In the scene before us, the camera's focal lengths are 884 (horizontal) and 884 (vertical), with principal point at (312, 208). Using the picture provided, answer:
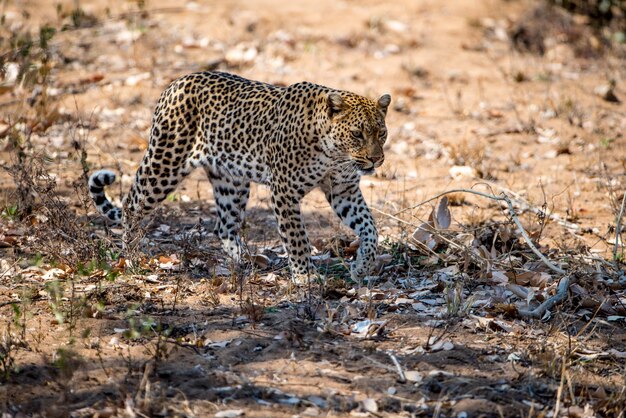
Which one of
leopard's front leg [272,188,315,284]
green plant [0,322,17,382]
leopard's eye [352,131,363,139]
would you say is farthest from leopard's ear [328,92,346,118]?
green plant [0,322,17,382]

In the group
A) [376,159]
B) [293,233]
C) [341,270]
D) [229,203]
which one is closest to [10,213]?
[229,203]

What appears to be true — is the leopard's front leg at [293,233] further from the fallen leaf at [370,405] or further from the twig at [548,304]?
the fallen leaf at [370,405]

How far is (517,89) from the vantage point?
1326 cm

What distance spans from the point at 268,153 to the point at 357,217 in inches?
38.0

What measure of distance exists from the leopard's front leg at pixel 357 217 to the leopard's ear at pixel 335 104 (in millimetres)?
616

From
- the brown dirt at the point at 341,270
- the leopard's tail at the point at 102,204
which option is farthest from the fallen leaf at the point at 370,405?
the leopard's tail at the point at 102,204

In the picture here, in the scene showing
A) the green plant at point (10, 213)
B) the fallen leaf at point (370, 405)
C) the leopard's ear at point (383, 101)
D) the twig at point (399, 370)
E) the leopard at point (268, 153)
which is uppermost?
the leopard's ear at point (383, 101)

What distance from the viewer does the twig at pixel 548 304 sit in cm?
654

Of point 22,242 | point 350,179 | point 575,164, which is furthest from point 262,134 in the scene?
point 575,164

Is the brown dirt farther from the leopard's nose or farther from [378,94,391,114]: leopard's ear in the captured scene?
[378,94,391,114]: leopard's ear

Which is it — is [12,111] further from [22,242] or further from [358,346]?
[358,346]

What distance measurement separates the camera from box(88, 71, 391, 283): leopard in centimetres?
733

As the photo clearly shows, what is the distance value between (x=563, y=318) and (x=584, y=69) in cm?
881

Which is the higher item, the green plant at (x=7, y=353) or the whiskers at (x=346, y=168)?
the whiskers at (x=346, y=168)
